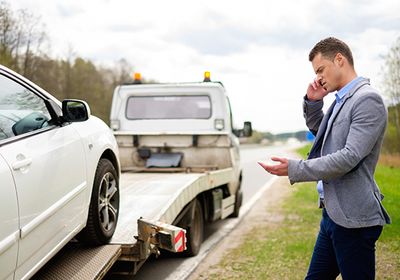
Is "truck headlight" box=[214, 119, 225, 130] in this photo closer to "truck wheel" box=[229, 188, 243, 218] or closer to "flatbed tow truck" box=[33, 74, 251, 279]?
"flatbed tow truck" box=[33, 74, 251, 279]

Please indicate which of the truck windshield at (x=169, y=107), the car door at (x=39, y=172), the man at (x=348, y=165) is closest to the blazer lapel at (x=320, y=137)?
the man at (x=348, y=165)

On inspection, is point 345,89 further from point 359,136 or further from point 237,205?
point 237,205

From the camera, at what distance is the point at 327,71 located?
300cm

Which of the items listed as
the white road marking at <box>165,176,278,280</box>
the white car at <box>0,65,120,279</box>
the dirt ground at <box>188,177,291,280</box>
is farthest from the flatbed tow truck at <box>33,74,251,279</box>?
the white car at <box>0,65,120,279</box>

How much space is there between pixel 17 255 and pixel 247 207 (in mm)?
8613

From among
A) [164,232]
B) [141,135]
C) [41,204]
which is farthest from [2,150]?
[141,135]

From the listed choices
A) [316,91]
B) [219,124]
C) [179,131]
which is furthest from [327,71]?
[179,131]

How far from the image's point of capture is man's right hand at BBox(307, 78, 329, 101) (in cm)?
334

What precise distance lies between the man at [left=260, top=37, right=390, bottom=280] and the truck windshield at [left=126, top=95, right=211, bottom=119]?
5.84 meters

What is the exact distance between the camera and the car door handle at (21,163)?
2701mm

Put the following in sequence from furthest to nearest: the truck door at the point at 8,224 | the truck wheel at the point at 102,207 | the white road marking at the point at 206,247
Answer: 1. the white road marking at the point at 206,247
2. the truck wheel at the point at 102,207
3. the truck door at the point at 8,224

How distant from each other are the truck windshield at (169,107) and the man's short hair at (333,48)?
5.88 metres

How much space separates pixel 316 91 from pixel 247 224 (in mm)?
5772

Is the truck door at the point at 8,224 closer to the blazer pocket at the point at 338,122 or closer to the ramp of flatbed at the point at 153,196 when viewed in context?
the ramp of flatbed at the point at 153,196
